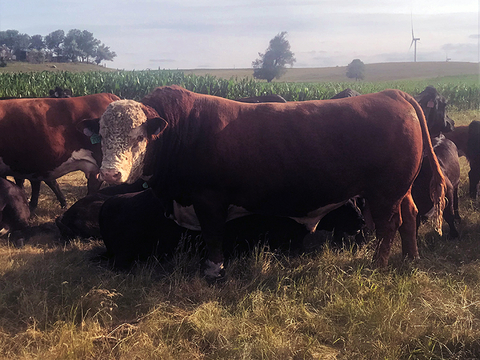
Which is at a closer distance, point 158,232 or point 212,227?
point 212,227

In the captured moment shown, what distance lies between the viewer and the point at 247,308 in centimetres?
347

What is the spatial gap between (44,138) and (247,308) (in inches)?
177

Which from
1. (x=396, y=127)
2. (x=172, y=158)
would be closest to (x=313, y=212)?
(x=396, y=127)

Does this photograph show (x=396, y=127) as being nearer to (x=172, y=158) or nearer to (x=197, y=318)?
(x=172, y=158)

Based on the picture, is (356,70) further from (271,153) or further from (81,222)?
(271,153)

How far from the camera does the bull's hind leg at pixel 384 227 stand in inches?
160

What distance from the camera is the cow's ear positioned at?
3.50 meters

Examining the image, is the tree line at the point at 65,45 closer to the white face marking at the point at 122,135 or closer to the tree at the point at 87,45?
the tree at the point at 87,45

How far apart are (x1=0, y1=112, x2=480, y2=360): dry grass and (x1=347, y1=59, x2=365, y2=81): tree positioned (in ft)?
293

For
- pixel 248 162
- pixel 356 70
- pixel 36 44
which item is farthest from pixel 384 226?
pixel 36 44

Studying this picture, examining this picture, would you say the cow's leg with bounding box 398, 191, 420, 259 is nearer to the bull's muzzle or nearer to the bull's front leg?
the bull's front leg

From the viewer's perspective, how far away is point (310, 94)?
2802cm

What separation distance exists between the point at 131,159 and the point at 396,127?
102 inches

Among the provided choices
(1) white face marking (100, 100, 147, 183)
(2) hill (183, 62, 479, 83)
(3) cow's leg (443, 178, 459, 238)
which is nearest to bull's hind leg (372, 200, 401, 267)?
(3) cow's leg (443, 178, 459, 238)
